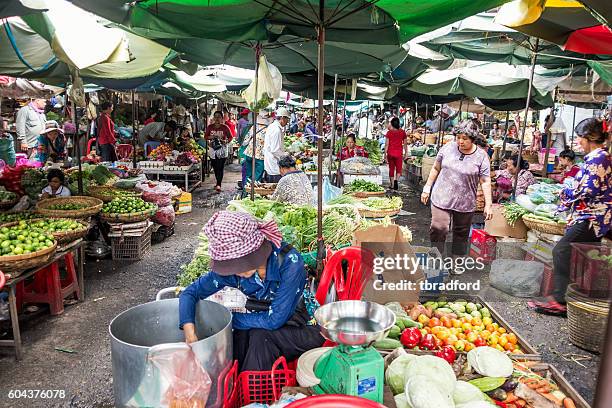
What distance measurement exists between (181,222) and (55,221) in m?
3.85

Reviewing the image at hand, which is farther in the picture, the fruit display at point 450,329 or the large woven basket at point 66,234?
the large woven basket at point 66,234

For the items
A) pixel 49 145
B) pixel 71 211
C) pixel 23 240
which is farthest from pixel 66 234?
pixel 49 145

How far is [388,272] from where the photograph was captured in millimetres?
4383

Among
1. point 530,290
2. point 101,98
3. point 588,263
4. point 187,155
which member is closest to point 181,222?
point 187,155

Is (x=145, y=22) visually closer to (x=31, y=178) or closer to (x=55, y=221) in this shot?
(x=55, y=221)

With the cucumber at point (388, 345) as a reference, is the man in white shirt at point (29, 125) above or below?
above

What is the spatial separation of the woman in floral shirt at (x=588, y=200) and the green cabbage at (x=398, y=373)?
3225 millimetres

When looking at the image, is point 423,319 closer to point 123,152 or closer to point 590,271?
point 590,271

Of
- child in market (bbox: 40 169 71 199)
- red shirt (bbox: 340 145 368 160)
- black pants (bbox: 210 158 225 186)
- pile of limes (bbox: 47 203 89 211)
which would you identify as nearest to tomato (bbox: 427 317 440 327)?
pile of limes (bbox: 47 203 89 211)

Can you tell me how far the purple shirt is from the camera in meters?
5.60

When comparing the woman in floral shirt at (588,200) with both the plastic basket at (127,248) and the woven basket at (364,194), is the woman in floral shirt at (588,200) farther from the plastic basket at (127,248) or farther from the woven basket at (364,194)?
the plastic basket at (127,248)

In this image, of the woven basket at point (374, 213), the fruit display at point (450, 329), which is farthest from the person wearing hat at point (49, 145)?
the fruit display at point (450, 329)

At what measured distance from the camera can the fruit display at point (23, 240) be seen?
4203mm

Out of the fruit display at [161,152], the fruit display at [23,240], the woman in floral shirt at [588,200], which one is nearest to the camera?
the fruit display at [23,240]
